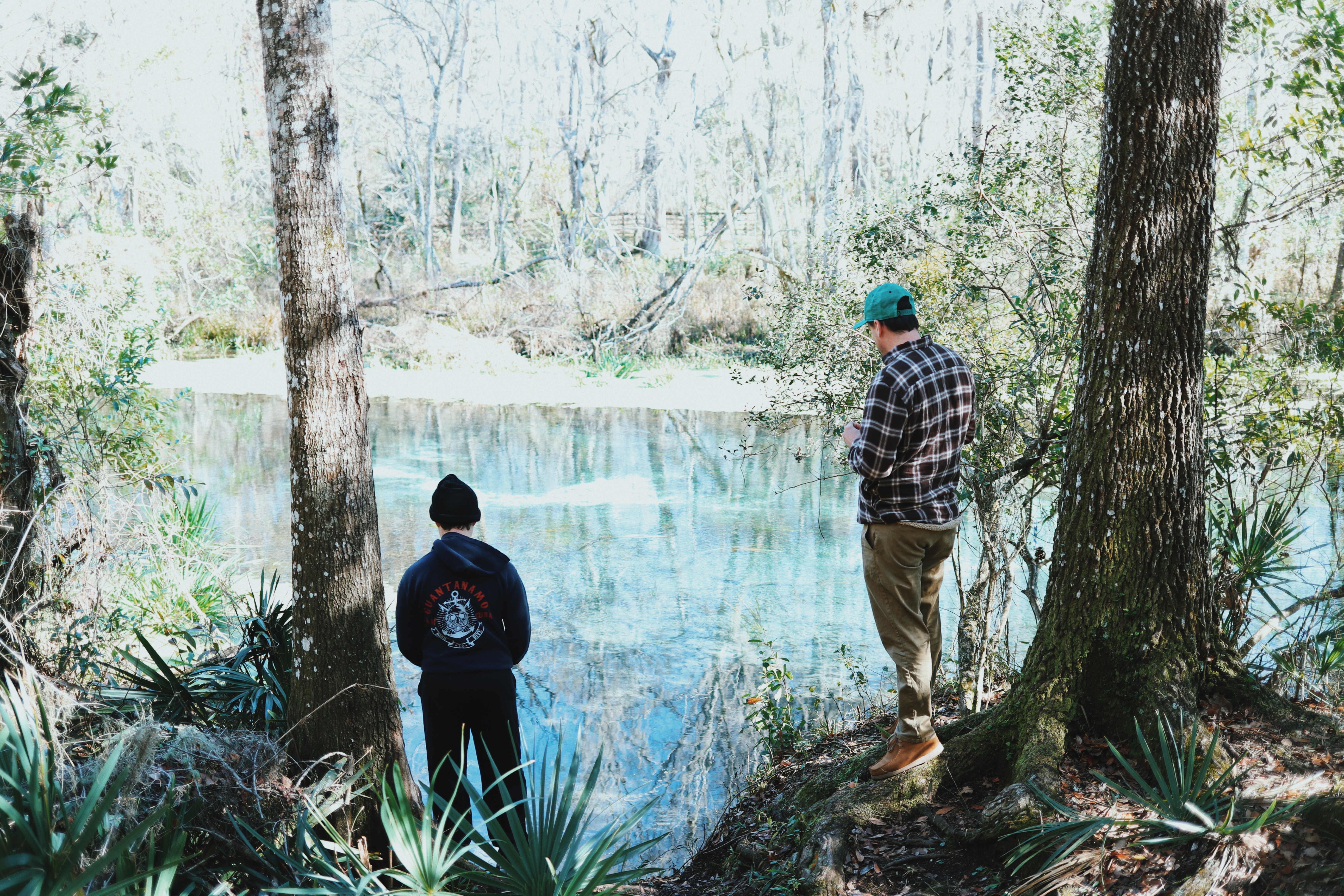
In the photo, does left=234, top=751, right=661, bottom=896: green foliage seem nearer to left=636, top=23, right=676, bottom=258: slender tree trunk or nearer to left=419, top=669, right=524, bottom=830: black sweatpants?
left=419, top=669, right=524, bottom=830: black sweatpants

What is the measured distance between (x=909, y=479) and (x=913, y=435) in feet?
0.56

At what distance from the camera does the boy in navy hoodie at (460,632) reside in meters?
4.01

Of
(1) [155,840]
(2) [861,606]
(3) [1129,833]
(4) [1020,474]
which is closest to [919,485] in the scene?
(3) [1129,833]

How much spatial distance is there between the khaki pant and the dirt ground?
0.33m

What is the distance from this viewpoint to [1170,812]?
3.01 metres

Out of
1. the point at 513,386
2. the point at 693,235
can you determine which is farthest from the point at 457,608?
the point at 693,235

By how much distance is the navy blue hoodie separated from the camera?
13.1ft

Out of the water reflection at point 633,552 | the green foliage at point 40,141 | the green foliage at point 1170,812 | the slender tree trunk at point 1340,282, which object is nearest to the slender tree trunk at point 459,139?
the water reflection at point 633,552

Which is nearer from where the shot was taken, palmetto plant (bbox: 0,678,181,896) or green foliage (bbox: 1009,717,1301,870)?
palmetto plant (bbox: 0,678,181,896)

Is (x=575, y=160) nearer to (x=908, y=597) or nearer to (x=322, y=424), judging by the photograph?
(x=322, y=424)

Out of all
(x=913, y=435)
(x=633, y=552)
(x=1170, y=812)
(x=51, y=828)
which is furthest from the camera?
(x=633, y=552)

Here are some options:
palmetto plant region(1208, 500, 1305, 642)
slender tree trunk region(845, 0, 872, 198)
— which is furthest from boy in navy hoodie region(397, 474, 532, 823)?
slender tree trunk region(845, 0, 872, 198)

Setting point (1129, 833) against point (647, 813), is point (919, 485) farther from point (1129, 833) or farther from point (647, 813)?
point (647, 813)

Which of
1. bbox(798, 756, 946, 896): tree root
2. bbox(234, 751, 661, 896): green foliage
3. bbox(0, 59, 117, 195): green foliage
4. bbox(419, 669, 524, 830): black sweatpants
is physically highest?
bbox(0, 59, 117, 195): green foliage
